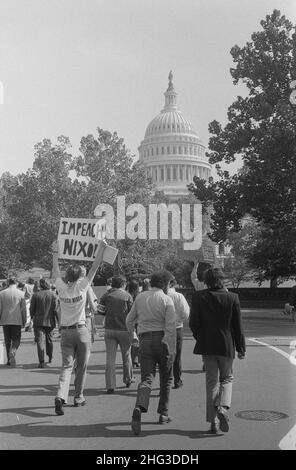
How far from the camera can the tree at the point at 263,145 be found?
94.2 feet

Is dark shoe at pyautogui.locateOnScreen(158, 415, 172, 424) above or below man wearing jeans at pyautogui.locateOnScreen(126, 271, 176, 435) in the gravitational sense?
below

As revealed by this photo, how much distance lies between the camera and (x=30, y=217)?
4769 centimetres

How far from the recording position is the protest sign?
368 inches

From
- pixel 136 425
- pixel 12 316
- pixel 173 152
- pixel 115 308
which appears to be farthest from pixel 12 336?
pixel 173 152

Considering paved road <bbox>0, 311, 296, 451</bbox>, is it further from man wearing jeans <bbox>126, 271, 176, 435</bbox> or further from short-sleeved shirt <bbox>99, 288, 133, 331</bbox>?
short-sleeved shirt <bbox>99, 288, 133, 331</bbox>

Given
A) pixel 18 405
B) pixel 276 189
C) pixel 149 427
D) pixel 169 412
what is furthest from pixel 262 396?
pixel 276 189

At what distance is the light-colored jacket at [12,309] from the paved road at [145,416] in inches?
34.4

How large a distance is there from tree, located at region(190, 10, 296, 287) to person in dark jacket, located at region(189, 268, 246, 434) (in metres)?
21.9

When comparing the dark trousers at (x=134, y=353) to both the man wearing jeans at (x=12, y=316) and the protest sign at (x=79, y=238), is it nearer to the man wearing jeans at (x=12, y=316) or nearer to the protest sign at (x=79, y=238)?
the man wearing jeans at (x=12, y=316)

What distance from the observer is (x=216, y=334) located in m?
6.52

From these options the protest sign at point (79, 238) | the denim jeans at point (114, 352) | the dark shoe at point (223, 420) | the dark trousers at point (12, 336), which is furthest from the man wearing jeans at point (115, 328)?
the dark trousers at point (12, 336)

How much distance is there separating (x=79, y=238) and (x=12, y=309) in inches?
118

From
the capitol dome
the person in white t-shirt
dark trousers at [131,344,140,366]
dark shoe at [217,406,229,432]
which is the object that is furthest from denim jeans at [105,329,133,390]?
the capitol dome
